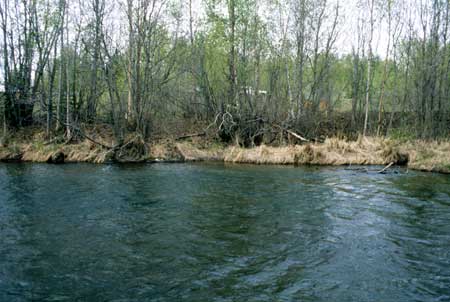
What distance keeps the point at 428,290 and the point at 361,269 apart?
1.31 m

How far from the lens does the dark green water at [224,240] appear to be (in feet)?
24.0

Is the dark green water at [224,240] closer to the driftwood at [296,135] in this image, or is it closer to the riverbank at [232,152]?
the riverbank at [232,152]

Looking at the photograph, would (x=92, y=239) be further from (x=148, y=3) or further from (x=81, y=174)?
(x=148, y=3)

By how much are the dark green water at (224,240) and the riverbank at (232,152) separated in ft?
19.2

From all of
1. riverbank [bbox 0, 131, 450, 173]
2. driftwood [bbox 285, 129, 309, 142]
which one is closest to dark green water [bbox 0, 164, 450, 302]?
riverbank [bbox 0, 131, 450, 173]

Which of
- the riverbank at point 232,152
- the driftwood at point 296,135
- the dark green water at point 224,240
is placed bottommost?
the dark green water at point 224,240

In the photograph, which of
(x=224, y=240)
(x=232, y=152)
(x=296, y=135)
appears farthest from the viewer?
(x=296, y=135)

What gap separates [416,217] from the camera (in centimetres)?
1211

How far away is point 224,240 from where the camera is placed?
10.0 meters

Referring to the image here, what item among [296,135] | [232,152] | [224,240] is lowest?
[224,240]

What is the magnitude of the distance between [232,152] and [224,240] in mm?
16317

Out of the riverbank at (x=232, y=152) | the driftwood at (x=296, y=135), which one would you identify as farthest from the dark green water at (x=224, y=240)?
the driftwood at (x=296, y=135)

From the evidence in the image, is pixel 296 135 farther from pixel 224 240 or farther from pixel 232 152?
pixel 224 240

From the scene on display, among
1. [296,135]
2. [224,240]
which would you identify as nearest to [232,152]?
[296,135]
